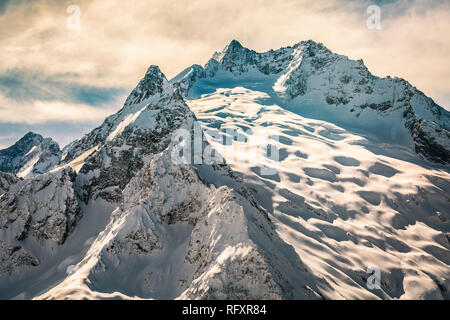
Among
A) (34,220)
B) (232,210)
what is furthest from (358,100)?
(34,220)

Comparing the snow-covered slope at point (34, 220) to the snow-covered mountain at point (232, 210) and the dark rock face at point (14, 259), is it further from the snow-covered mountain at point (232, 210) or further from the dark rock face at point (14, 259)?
the snow-covered mountain at point (232, 210)

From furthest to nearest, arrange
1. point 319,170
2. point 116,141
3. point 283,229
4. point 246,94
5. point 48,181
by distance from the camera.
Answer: point 246,94 → point 319,170 → point 116,141 → point 48,181 → point 283,229

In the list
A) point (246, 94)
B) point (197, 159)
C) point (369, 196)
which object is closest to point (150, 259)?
point (197, 159)

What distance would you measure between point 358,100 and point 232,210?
141547mm

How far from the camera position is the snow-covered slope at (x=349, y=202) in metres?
51.2

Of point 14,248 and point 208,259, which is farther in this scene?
point 14,248

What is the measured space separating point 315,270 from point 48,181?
66565mm

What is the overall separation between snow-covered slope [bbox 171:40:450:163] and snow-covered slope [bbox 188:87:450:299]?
33.5 ft

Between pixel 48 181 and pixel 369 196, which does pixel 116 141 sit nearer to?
pixel 48 181

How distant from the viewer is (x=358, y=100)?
504ft

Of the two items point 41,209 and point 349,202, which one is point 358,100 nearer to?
point 349,202

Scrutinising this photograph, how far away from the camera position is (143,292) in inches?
1479

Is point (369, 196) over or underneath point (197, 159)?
underneath

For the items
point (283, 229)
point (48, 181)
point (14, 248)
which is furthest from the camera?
point (48, 181)
